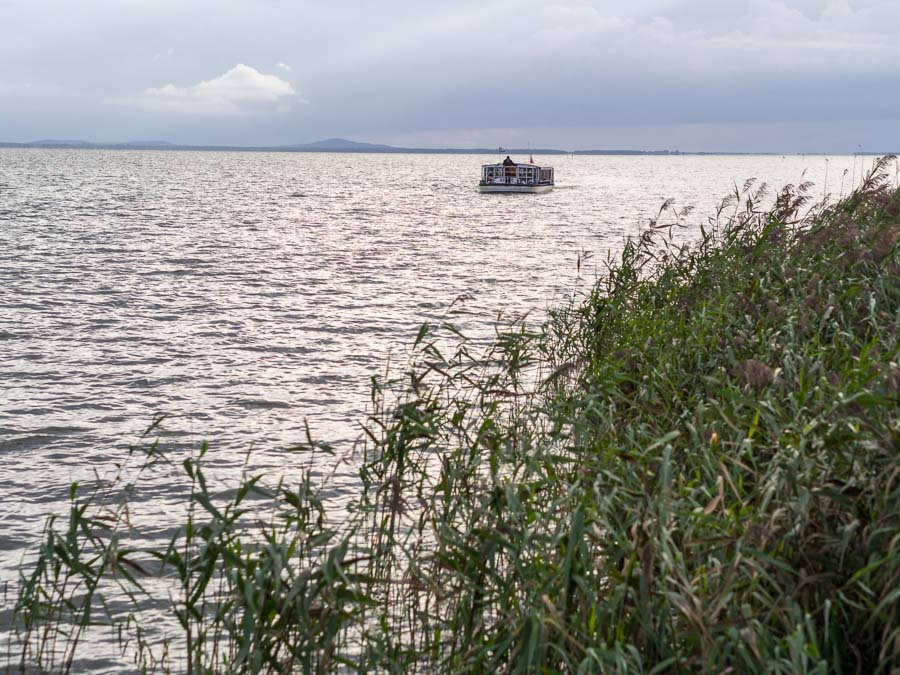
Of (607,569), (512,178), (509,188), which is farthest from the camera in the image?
(512,178)

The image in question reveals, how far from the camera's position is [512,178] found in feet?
251

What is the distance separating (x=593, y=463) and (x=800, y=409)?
4.47ft

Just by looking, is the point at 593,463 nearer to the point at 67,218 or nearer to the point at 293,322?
the point at 293,322

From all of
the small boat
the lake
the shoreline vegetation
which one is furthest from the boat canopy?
the shoreline vegetation

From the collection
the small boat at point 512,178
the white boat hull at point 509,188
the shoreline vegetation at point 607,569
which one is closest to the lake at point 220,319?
the shoreline vegetation at point 607,569

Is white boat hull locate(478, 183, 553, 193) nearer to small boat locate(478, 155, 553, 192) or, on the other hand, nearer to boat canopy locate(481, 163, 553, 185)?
small boat locate(478, 155, 553, 192)

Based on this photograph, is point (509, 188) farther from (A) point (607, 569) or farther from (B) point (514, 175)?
(A) point (607, 569)

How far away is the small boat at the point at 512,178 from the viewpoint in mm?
75250

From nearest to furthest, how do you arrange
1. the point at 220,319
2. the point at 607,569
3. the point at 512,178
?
the point at 607,569
the point at 220,319
the point at 512,178

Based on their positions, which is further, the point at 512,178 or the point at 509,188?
the point at 512,178

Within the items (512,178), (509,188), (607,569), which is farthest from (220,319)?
(512,178)

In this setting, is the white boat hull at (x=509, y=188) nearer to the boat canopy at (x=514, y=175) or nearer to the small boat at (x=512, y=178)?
the small boat at (x=512, y=178)

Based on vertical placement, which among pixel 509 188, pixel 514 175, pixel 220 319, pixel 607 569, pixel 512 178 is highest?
pixel 514 175

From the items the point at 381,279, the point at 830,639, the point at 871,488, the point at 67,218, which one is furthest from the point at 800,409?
the point at 67,218
